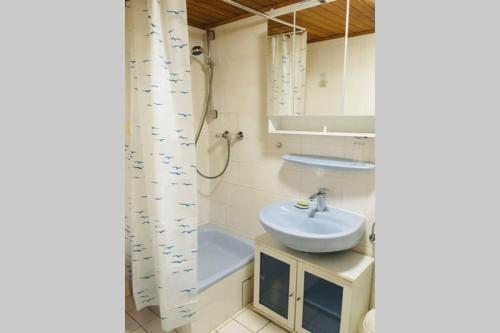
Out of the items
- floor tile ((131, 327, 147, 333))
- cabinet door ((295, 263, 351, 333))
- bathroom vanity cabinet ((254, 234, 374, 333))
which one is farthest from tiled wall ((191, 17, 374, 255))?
floor tile ((131, 327, 147, 333))

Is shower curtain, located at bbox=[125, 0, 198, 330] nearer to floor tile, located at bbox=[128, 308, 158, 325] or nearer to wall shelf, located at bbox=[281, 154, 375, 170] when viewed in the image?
floor tile, located at bbox=[128, 308, 158, 325]

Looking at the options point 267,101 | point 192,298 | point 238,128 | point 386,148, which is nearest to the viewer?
point 386,148

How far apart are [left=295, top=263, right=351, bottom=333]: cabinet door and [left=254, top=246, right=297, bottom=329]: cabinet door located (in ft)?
0.18

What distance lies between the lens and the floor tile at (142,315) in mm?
2125

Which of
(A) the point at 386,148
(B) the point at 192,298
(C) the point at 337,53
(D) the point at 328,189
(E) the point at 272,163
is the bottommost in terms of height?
(B) the point at 192,298

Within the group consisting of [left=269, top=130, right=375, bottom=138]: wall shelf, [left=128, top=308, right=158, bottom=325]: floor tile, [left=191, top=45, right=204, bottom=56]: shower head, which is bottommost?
[left=128, top=308, right=158, bottom=325]: floor tile

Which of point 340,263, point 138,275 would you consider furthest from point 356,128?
point 138,275

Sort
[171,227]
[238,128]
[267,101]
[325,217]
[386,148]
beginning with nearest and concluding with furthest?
1. [386,148]
2. [171,227]
3. [325,217]
4. [267,101]
5. [238,128]

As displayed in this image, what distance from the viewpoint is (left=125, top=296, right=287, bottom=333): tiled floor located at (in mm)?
2061

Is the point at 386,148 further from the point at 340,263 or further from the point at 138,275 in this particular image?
the point at 138,275

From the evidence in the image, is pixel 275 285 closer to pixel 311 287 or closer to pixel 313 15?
pixel 311 287

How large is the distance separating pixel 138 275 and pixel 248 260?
81 centimetres

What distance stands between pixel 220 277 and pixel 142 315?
686 mm

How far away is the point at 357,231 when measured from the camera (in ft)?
5.72
